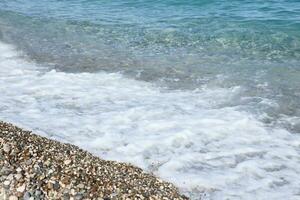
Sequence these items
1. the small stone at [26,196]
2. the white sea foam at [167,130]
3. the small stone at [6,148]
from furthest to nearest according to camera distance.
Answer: the white sea foam at [167,130], the small stone at [6,148], the small stone at [26,196]

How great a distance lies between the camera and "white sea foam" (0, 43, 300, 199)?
31.3 ft

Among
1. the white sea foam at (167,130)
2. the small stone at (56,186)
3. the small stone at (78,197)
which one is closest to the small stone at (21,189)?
the small stone at (56,186)

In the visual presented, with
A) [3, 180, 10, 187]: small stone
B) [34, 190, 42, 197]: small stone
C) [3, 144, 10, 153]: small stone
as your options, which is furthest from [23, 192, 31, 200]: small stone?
[3, 144, 10, 153]: small stone

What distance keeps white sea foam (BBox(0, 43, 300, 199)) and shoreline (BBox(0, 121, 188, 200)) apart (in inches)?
43.8

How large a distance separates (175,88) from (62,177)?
8025 millimetres

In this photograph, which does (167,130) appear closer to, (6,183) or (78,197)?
(78,197)

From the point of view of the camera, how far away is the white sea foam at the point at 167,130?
376 inches

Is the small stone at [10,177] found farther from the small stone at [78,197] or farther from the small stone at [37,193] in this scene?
the small stone at [78,197]

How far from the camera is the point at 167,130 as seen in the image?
38.9 ft

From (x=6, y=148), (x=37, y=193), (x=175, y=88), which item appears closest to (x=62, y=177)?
(x=37, y=193)

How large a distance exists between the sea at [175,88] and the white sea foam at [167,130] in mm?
26

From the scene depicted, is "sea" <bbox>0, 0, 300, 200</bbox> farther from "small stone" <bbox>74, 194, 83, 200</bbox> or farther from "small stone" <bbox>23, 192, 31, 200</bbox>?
"small stone" <bbox>23, 192, 31, 200</bbox>

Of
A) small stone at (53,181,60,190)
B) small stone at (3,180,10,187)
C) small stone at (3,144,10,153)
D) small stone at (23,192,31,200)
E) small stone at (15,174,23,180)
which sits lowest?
small stone at (23,192,31,200)

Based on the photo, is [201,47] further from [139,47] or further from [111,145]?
[111,145]
